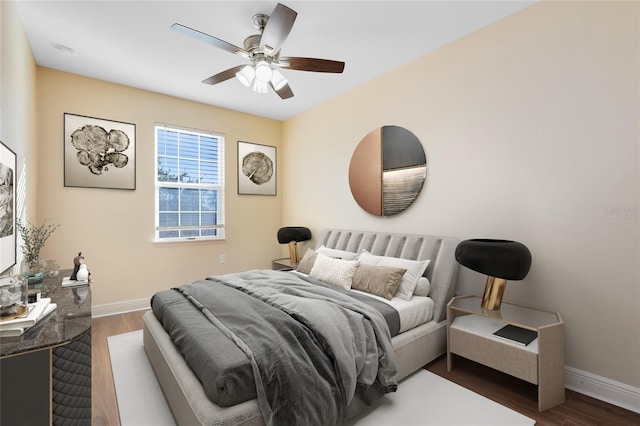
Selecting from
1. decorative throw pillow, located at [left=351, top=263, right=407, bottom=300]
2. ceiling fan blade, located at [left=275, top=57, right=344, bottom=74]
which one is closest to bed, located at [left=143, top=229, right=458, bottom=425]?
decorative throw pillow, located at [left=351, top=263, right=407, bottom=300]

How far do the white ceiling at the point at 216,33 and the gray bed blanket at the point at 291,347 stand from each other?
2281 millimetres

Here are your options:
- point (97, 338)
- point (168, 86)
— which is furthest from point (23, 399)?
point (168, 86)

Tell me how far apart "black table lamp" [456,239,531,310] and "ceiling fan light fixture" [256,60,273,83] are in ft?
6.73

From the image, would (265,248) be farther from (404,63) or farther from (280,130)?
(404,63)

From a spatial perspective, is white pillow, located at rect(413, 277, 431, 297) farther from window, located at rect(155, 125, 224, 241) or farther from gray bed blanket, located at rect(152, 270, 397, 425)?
window, located at rect(155, 125, 224, 241)

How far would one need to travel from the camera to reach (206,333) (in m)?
1.91

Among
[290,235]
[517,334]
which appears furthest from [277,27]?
[290,235]

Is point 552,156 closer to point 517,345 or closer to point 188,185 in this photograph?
point 517,345

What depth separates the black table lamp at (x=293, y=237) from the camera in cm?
446

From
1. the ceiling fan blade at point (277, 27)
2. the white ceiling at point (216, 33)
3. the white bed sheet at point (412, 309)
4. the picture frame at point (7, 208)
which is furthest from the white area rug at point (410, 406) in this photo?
the white ceiling at point (216, 33)

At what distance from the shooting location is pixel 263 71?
95.3 inches

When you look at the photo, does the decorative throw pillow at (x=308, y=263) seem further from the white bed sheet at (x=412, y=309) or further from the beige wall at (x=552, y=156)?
the beige wall at (x=552, y=156)

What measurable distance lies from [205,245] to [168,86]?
222cm

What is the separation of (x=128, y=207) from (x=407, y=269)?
11.6ft
